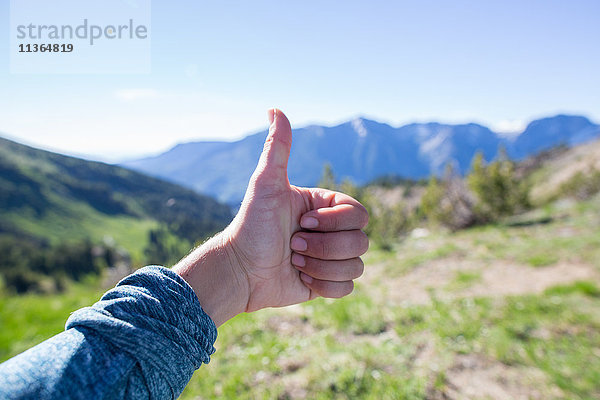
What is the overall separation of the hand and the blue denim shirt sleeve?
467 mm

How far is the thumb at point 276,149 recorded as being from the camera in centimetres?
222

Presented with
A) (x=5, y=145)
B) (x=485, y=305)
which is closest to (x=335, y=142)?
(x=485, y=305)

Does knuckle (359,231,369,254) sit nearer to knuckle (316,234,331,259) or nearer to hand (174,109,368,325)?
hand (174,109,368,325)

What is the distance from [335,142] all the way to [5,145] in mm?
170922

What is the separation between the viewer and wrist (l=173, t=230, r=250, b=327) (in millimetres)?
2125

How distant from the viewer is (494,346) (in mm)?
4766

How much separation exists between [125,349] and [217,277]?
0.91 m

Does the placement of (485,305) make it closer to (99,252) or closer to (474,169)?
(474,169)

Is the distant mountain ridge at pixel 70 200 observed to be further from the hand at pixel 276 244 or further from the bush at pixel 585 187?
the hand at pixel 276 244

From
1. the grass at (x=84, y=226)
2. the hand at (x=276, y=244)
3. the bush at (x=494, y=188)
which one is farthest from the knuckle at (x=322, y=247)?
the grass at (x=84, y=226)

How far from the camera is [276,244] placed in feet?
8.25

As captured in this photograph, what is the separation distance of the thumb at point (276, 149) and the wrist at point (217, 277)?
2.06 ft

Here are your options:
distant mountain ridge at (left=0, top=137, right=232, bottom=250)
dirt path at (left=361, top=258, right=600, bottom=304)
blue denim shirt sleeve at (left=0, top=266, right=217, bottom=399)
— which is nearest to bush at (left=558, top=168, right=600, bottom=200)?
dirt path at (left=361, top=258, right=600, bottom=304)

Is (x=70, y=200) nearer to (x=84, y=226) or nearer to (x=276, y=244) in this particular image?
(x=84, y=226)
